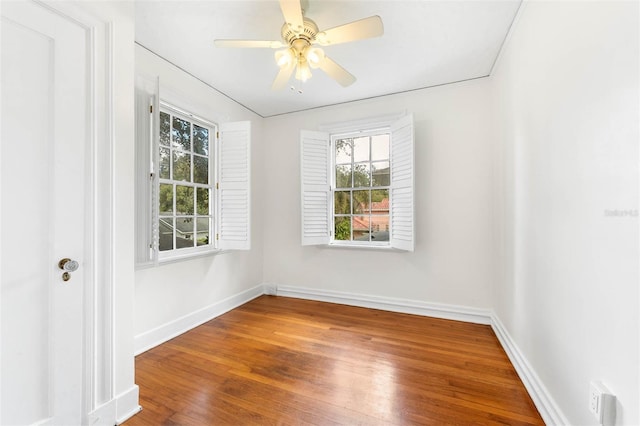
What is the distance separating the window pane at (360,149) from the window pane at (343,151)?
82 millimetres

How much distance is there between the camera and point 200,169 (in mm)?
3000

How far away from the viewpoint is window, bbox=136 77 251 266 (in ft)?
7.39

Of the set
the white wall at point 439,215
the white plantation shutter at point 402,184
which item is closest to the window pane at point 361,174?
the white plantation shutter at point 402,184

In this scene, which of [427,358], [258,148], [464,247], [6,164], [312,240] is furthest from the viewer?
[258,148]

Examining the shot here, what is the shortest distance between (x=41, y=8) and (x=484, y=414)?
3.10m

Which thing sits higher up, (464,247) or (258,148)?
(258,148)

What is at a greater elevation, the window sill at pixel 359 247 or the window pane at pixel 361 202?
the window pane at pixel 361 202

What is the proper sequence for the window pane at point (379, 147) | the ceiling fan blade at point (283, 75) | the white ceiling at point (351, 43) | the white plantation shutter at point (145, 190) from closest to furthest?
the white ceiling at point (351, 43) → the ceiling fan blade at point (283, 75) → the white plantation shutter at point (145, 190) → the window pane at point (379, 147)

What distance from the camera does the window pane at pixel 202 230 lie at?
9.75ft

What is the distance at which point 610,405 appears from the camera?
102 cm

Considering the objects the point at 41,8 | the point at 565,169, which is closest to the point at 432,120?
the point at 565,169

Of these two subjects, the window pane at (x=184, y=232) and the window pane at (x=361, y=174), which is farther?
the window pane at (x=361, y=174)

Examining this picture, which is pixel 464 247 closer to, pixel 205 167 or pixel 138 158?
pixel 205 167

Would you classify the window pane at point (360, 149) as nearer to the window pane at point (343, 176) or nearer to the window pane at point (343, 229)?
the window pane at point (343, 176)
